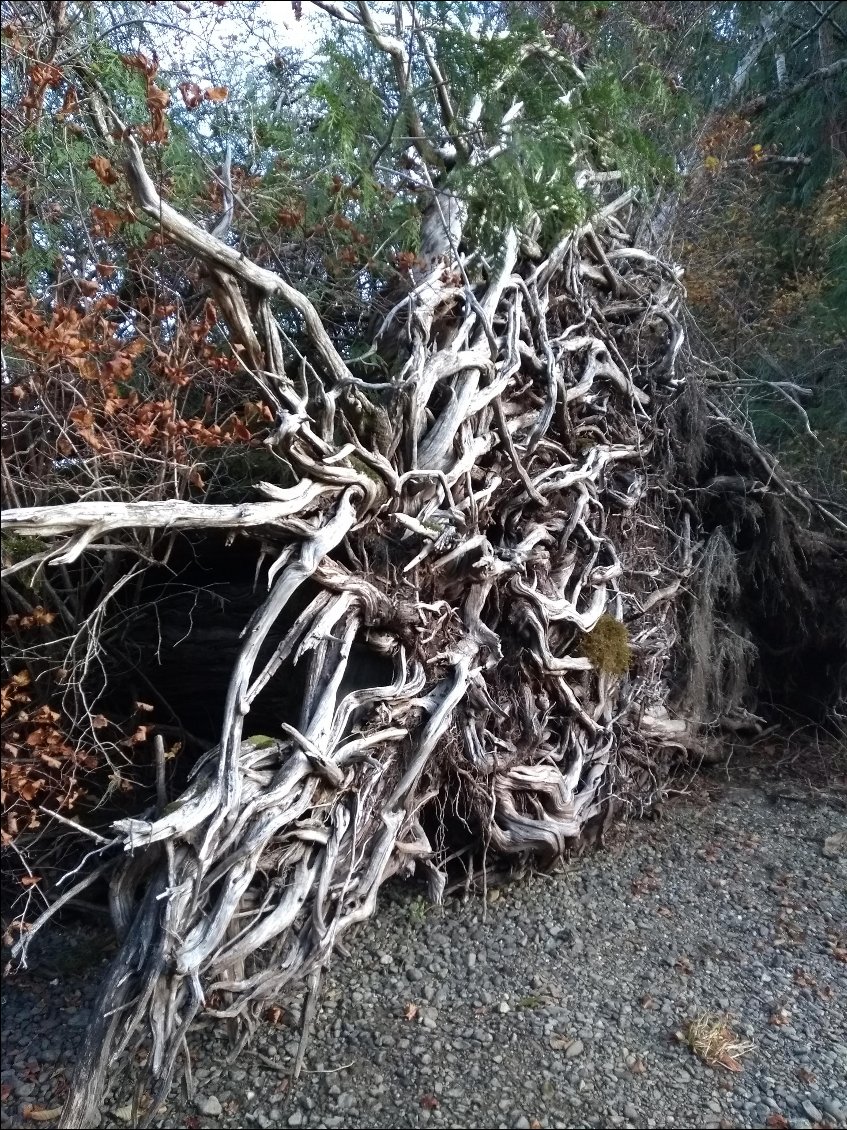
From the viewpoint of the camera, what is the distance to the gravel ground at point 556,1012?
2.79m

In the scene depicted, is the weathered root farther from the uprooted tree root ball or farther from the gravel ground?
the gravel ground

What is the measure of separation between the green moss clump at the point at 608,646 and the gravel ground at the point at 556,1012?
1024 millimetres

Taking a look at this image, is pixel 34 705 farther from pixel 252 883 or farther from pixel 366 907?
pixel 366 907

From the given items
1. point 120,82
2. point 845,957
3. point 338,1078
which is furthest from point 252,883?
point 120,82

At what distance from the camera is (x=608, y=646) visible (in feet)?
14.6

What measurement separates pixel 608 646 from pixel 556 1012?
1831mm

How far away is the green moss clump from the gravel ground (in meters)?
1.02

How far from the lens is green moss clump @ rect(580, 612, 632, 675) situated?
174 inches

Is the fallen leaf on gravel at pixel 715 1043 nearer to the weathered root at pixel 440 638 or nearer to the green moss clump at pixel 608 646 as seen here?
the weathered root at pixel 440 638

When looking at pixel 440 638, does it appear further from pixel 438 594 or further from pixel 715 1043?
pixel 715 1043

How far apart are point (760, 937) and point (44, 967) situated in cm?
316

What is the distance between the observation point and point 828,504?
5.85 metres

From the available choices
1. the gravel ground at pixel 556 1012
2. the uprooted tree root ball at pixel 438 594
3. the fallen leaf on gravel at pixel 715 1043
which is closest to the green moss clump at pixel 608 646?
the uprooted tree root ball at pixel 438 594

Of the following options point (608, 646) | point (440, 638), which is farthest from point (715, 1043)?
point (608, 646)
